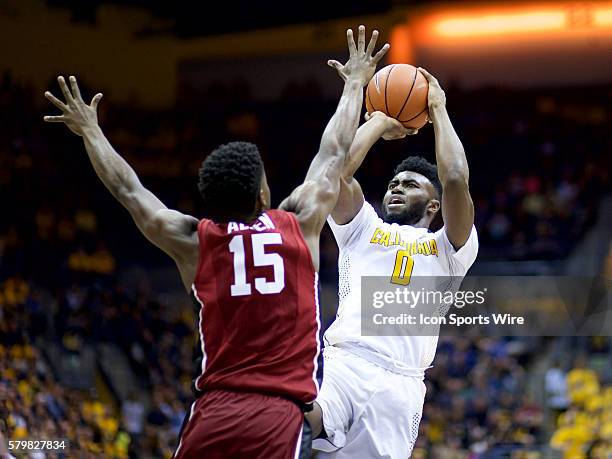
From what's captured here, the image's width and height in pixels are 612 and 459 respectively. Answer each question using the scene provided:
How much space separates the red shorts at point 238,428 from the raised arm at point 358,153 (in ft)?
6.04

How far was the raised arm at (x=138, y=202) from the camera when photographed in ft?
15.2

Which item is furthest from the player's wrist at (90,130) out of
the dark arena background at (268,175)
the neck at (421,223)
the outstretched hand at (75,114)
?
the dark arena background at (268,175)

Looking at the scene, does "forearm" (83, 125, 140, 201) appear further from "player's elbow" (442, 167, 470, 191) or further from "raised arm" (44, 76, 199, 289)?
"player's elbow" (442, 167, 470, 191)

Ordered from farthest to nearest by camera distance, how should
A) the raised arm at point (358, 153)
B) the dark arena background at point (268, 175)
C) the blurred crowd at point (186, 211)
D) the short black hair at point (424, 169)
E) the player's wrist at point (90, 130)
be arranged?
the dark arena background at point (268, 175), the blurred crowd at point (186, 211), the short black hair at point (424, 169), the raised arm at point (358, 153), the player's wrist at point (90, 130)

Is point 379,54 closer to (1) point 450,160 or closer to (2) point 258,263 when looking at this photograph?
(1) point 450,160

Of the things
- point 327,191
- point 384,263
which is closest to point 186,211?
point 384,263

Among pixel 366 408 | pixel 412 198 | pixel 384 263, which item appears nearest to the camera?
pixel 366 408

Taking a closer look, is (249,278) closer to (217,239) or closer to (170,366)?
(217,239)

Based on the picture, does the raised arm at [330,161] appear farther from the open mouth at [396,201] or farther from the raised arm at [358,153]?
the open mouth at [396,201]

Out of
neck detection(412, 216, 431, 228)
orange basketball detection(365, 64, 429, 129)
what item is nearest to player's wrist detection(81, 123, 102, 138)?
orange basketball detection(365, 64, 429, 129)

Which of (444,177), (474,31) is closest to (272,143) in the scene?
(474,31)

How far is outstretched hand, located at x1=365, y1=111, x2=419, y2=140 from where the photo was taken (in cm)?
627

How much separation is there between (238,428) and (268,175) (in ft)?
54.6

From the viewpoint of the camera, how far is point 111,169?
4824mm
